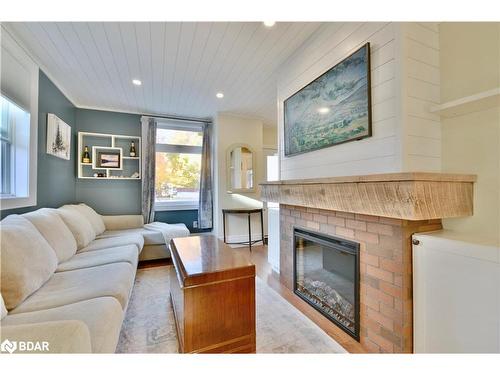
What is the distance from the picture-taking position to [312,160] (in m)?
2.04

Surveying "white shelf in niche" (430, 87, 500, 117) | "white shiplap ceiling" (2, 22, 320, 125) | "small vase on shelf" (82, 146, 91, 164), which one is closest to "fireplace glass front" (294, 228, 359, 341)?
"white shelf in niche" (430, 87, 500, 117)

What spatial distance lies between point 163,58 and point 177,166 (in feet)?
7.75

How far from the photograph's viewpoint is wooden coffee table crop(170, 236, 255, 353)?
4.22 feet

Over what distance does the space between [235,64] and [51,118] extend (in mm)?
2347

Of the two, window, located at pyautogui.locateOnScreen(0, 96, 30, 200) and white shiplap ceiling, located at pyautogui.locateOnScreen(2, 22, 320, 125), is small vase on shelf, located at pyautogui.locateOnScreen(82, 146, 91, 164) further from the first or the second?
window, located at pyautogui.locateOnScreen(0, 96, 30, 200)

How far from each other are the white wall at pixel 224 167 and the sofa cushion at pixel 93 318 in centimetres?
290

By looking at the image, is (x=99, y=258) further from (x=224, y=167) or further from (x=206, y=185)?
(x=224, y=167)

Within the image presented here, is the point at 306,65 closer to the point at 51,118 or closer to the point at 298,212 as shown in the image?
the point at 298,212

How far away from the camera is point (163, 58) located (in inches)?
91.3

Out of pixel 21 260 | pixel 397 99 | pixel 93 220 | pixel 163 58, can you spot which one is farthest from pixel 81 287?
pixel 397 99

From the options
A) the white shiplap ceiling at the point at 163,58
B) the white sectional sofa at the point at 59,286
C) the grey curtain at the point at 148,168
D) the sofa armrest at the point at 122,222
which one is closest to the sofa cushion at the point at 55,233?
the white sectional sofa at the point at 59,286

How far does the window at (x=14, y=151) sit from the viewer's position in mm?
1989

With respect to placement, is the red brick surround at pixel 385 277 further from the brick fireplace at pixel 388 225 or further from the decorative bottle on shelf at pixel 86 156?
the decorative bottle on shelf at pixel 86 156

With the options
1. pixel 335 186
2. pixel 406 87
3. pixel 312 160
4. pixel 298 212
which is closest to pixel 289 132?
pixel 312 160
